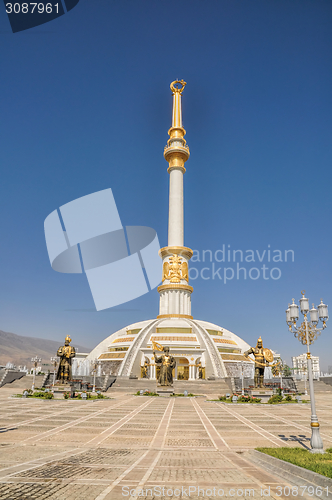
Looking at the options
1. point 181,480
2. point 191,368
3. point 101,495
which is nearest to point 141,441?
point 181,480

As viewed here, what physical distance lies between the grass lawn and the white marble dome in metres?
31.1

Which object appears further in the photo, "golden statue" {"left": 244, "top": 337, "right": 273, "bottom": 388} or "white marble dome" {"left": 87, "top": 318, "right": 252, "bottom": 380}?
"white marble dome" {"left": 87, "top": 318, "right": 252, "bottom": 380}

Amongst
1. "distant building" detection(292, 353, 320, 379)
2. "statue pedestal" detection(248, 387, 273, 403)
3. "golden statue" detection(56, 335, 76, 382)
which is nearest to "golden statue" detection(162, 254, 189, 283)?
"distant building" detection(292, 353, 320, 379)

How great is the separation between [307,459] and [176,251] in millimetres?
47584

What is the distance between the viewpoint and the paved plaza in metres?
5.88

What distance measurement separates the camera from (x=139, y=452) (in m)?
9.11

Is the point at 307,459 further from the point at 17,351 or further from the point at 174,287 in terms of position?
the point at 17,351

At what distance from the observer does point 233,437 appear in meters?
11.4

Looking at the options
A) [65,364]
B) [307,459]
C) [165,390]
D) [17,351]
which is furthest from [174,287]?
[17,351]

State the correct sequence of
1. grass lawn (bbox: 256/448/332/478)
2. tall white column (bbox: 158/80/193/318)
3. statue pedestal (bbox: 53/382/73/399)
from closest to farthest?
grass lawn (bbox: 256/448/332/478), statue pedestal (bbox: 53/382/73/399), tall white column (bbox: 158/80/193/318)

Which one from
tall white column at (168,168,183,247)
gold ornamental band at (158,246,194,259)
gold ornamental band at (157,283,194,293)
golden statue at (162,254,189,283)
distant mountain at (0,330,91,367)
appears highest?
tall white column at (168,168,183,247)

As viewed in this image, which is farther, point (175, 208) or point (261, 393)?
point (175, 208)

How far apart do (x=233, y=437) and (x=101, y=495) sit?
23.6 feet

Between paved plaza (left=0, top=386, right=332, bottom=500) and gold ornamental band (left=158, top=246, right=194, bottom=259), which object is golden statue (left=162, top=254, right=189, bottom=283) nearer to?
gold ornamental band (left=158, top=246, right=194, bottom=259)
